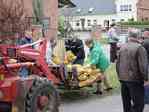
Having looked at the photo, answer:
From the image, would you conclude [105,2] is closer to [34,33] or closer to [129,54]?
[34,33]

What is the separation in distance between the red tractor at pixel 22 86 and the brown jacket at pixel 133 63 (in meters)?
1.45

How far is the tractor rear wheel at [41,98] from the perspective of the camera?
10.0 m

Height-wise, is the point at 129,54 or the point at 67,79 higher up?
the point at 129,54

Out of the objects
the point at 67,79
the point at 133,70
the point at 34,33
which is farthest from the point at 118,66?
the point at 34,33

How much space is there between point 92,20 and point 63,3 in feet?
200

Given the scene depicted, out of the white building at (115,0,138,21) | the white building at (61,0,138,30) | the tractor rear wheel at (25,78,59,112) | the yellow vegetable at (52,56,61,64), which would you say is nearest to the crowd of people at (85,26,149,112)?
the tractor rear wheel at (25,78,59,112)

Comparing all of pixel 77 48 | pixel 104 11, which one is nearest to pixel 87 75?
pixel 77 48

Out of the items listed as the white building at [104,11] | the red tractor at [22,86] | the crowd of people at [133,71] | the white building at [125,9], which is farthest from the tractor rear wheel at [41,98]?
the white building at [125,9]

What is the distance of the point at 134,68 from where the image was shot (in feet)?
32.6

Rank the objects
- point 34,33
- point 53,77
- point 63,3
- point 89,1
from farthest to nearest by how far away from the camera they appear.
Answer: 1. point 89,1
2. point 63,3
3. point 34,33
4. point 53,77

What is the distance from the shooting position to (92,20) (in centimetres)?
9325

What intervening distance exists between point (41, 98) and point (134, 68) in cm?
178

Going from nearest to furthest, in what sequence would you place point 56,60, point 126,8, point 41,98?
point 41,98, point 56,60, point 126,8

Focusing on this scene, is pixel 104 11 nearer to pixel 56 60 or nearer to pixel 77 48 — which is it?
pixel 77 48
